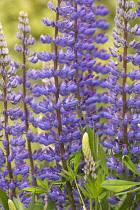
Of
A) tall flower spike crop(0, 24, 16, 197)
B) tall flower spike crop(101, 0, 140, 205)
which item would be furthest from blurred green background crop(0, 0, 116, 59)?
tall flower spike crop(101, 0, 140, 205)

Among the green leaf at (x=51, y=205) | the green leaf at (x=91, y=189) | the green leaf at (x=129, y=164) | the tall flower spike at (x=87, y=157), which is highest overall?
the tall flower spike at (x=87, y=157)

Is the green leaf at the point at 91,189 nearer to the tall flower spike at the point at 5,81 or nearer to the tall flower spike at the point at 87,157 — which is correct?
the tall flower spike at the point at 87,157

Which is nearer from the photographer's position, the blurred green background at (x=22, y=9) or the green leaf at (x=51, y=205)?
the green leaf at (x=51, y=205)

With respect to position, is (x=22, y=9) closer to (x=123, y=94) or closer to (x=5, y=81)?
(x=5, y=81)

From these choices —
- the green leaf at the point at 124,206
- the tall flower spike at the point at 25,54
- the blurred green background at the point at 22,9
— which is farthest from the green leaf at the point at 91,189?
the blurred green background at the point at 22,9

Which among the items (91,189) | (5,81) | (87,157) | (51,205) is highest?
(5,81)

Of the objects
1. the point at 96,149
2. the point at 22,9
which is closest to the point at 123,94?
the point at 96,149

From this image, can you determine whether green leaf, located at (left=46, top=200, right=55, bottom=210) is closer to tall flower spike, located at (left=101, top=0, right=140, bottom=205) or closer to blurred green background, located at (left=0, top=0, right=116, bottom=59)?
tall flower spike, located at (left=101, top=0, right=140, bottom=205)

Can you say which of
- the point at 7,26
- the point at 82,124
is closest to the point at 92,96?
the point at 82,124

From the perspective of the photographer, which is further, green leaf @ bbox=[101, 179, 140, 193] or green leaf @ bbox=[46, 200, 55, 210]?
green leaf @ bbox=[46, 200, 55, 210]

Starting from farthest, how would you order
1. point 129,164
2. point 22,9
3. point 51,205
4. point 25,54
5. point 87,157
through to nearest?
point 22,9
point 25,54
point 51,205
point 129,164
point 87,157

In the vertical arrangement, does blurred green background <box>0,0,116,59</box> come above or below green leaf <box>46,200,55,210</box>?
above
